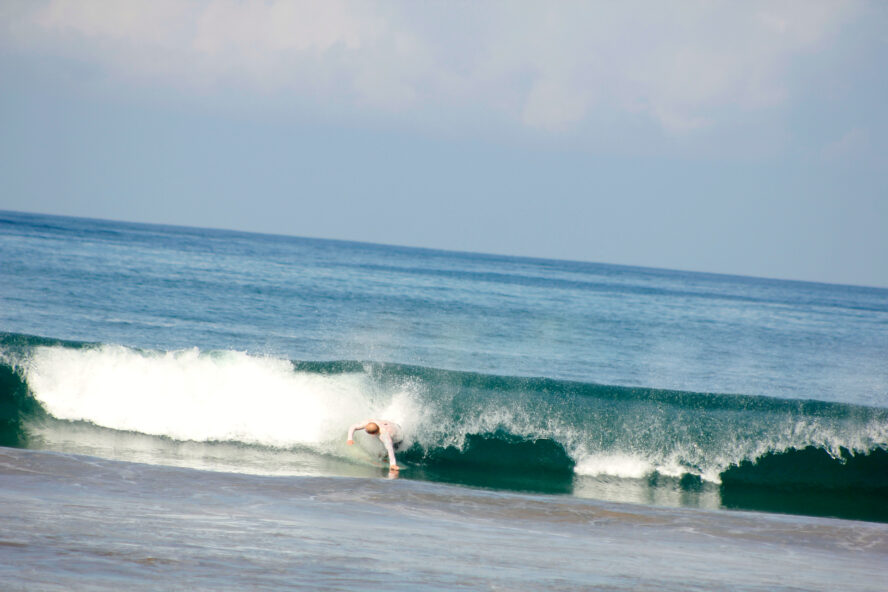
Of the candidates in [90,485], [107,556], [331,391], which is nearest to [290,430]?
[331,391]

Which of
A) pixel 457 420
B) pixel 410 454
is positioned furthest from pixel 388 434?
pixel 457 420

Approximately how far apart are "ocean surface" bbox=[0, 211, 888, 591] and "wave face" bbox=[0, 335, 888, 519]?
0.05m

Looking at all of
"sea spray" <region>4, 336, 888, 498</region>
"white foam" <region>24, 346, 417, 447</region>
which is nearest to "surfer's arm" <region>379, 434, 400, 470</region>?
"sea spray" <region>4, 336, 888, 498</region>

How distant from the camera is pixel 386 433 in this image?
37.7 feet

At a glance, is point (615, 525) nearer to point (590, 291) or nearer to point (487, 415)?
point (487, 415)

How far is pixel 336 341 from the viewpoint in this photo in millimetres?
20469

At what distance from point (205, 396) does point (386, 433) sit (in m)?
3.88

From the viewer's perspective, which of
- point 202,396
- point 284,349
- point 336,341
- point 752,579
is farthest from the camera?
point 336,341

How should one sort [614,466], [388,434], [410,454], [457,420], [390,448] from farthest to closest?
1. [457,420]
2. [410,454]
3. [614,466]
4. [388,434]
5. [390,448]

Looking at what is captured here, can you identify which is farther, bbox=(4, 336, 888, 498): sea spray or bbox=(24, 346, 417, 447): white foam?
bbox=(24, 346, 417, 447): white foam

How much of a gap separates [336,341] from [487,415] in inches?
319

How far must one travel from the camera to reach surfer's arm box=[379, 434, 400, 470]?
10.9 meters

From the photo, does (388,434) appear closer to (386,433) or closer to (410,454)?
(386,433)

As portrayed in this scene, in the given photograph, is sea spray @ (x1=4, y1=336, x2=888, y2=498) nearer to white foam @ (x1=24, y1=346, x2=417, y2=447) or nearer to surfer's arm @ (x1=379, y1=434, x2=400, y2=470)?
white foam @ (x1=24, y1=346, x2=417, y2=447)
